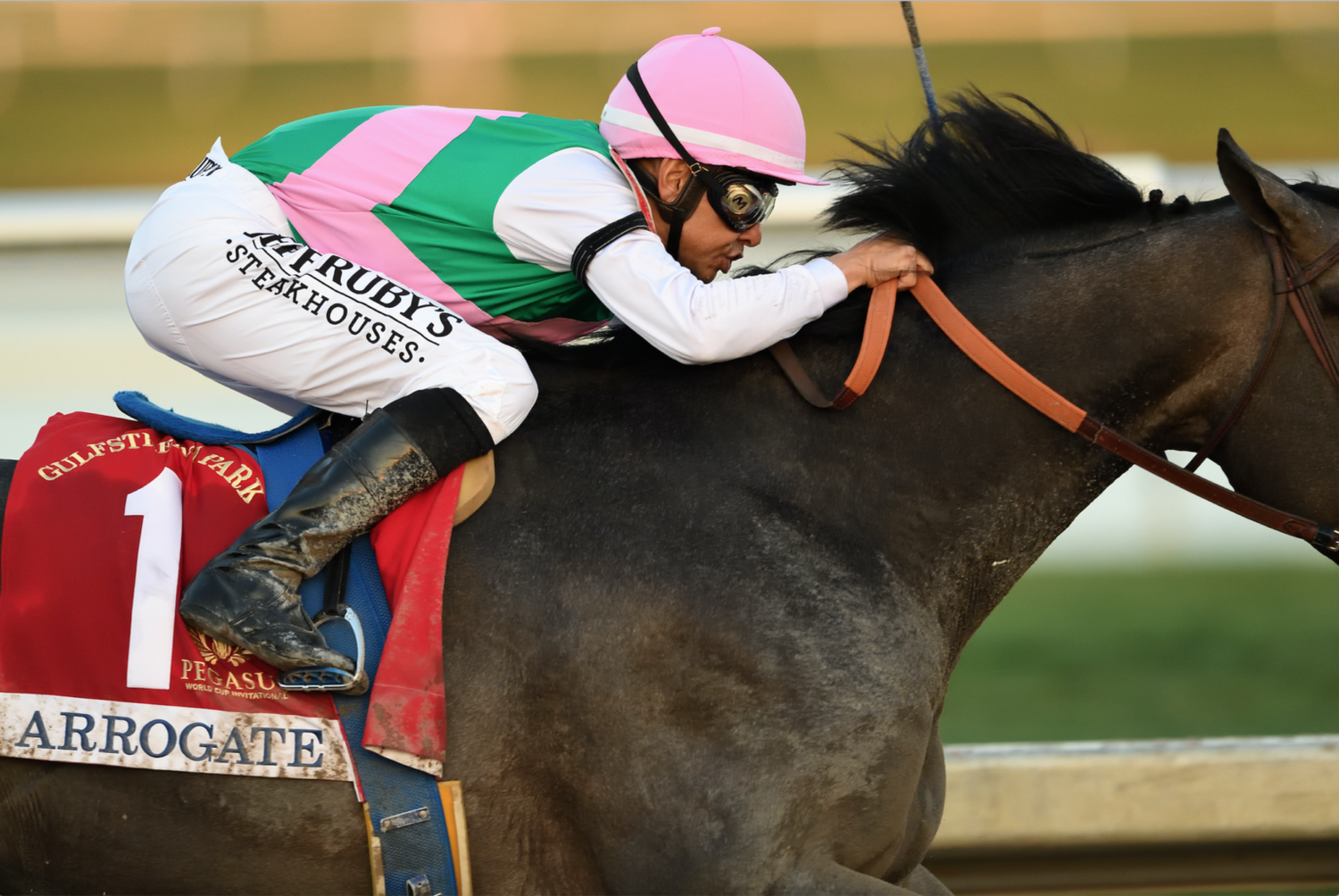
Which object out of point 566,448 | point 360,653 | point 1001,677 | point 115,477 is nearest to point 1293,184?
point 566,448

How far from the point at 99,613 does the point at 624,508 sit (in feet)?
2.87

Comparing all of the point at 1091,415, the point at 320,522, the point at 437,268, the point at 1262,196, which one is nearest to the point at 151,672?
the point at 320,522

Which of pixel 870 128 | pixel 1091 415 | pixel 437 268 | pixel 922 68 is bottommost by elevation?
pixel 1091 415

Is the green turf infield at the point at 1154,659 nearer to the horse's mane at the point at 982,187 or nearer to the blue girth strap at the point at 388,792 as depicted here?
the horse's mane at the point at 982,187

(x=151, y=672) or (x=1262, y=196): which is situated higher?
(x=1262, y=196)

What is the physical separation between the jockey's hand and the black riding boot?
28.1 inches

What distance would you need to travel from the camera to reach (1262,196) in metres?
2.43

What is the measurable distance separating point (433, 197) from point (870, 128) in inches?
799

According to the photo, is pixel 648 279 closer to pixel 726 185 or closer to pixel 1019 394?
pixel 726 185

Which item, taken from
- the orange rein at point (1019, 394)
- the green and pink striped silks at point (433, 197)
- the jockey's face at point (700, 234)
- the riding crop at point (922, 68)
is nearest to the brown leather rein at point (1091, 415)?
the orange rein at point (1019, 394)

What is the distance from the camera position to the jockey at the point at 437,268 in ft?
7.69

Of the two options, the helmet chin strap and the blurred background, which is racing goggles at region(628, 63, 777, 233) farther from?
the blurred background

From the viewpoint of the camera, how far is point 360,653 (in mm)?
2326

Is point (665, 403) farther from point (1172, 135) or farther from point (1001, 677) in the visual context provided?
point (1172, 135)
